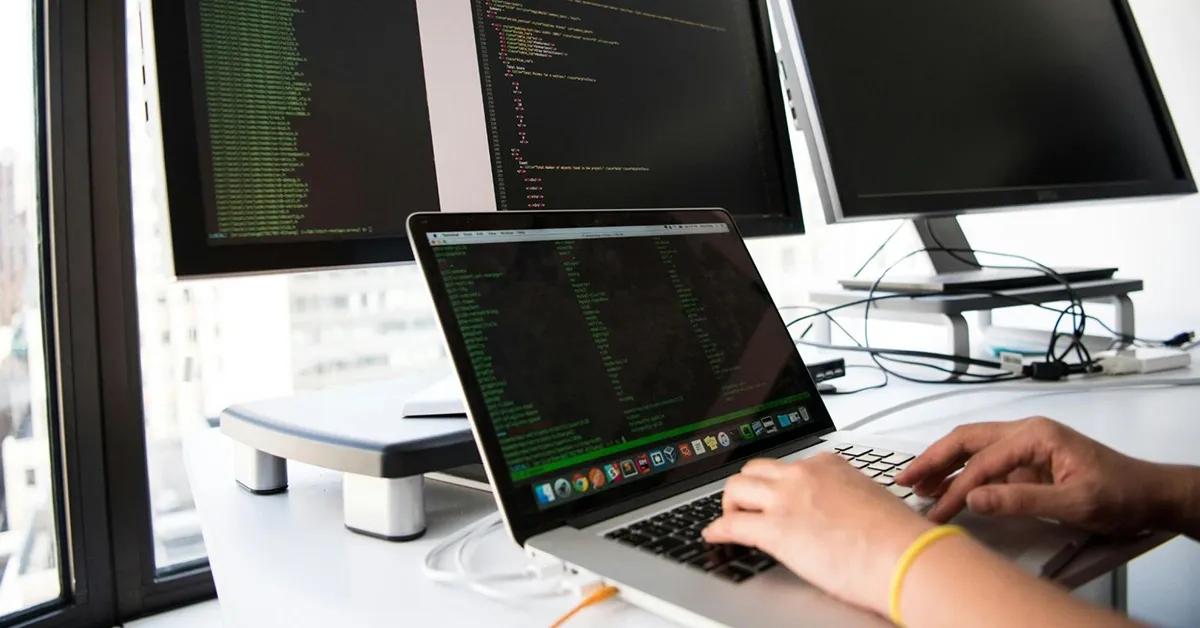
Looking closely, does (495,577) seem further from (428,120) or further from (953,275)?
(953,275)

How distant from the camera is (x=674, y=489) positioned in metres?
0.55

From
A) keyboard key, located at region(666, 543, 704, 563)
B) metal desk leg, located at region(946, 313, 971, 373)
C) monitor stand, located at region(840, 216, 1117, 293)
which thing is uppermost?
monitor stand, located at region(840, 216, 1117, 293)

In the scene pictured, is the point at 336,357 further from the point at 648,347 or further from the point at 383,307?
the point at 648,347

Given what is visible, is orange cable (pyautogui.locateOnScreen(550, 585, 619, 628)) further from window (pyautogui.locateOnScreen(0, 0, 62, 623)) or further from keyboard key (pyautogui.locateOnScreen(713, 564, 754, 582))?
window (pyautogui.locateOnScreen(0, 0, 62, 623))

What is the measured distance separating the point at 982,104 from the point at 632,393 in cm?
84

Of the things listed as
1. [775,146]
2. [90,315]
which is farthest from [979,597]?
[90,315]

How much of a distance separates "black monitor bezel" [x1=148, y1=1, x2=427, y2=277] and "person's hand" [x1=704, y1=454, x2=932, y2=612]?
39cm

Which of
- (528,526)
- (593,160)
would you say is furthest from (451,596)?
(593,160)

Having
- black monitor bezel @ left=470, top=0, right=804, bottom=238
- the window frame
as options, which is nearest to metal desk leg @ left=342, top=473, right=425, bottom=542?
black monitor bezel @ left=470, top=0, right=804, bottom=238

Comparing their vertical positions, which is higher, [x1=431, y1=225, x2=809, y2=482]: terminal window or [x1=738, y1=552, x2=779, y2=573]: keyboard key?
[x1=431, y1=225, x2=809, y2=482]: terminal window

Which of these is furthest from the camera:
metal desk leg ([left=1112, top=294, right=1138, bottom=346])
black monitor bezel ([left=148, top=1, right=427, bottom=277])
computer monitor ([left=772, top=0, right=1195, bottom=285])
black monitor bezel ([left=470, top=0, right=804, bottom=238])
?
metal desk leg ([left=1112, top=294, right=1138, bottom=346])

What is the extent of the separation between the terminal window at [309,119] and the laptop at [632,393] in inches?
5.6

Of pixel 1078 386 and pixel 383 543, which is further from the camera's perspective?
pixel 1078 386

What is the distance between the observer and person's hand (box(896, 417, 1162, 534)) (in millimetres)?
487
